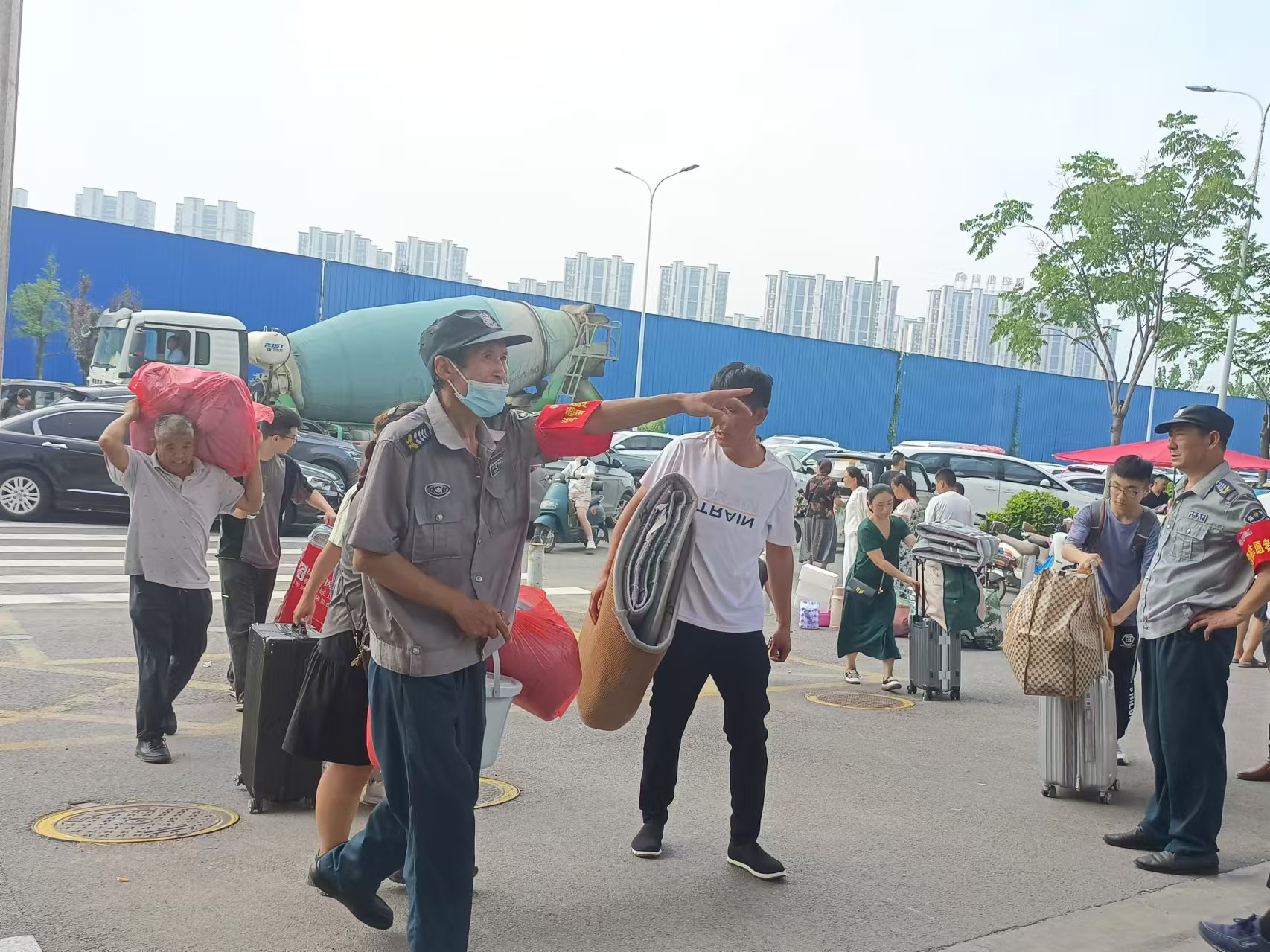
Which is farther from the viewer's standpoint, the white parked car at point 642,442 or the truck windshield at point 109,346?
the white parked car at point 642,442

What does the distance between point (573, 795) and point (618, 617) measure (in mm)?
1415

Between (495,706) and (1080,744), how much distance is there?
3515mm

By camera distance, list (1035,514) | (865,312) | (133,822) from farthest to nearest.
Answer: (865,312)
(1035,514)
(133,822)

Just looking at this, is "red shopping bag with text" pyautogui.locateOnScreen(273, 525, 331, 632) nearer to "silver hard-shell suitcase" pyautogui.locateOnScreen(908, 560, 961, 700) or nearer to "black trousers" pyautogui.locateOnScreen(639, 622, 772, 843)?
"black trousers" pyautogui.locateOnScreen(639, 622, 772, 843)

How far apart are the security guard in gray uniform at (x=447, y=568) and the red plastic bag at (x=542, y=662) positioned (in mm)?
1015

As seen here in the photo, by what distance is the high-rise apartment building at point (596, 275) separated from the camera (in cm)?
Result: 9238

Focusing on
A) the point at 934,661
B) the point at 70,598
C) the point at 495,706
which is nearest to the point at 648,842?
the point at 495,706

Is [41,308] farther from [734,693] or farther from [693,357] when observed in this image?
[734,693]

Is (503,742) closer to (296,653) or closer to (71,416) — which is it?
(296,653)

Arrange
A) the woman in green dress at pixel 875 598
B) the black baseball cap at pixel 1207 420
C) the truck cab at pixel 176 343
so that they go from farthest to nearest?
the truck cab at pixel 176 343 < the woman in green dress at pixel 875 598 < the black baseball cap at pixel 1207 420

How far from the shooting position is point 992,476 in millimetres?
24703

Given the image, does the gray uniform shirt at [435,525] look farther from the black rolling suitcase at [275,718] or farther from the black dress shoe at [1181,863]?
the black dress shoe at [1181,863]

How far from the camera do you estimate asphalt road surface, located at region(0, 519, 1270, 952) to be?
424 cm

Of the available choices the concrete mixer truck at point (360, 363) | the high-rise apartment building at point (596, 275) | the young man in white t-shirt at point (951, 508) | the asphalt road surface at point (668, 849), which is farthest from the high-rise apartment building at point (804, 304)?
the asphalt road surface at point (668, 849)
